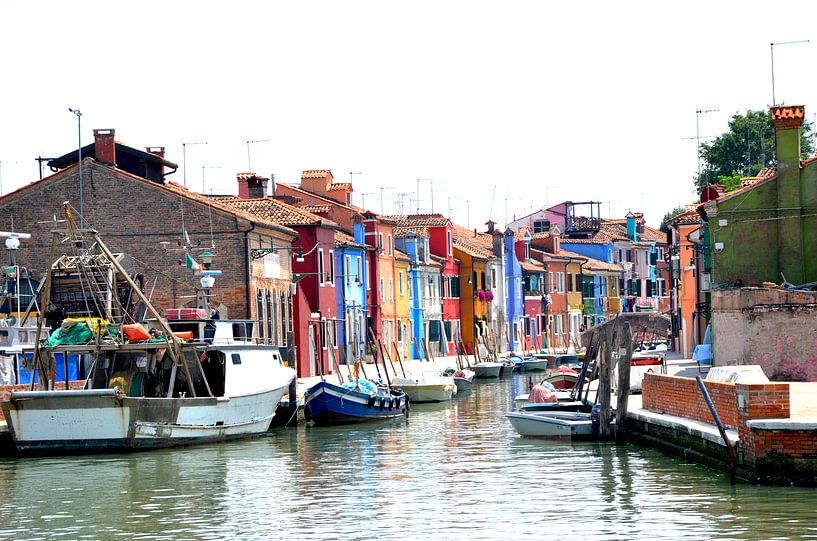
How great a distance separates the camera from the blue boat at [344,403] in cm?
3938

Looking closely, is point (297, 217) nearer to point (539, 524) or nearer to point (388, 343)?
point (388, 343)

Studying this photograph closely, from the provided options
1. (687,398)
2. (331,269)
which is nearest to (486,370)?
(331,269)

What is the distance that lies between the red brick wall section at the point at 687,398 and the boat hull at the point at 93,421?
35.3ft

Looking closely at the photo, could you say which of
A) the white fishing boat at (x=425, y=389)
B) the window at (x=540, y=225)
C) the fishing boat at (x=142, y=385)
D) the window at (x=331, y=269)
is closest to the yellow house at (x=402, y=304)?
the window at (x=331, y=269)

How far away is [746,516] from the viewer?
A: 19.8 m

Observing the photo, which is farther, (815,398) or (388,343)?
(388,343)

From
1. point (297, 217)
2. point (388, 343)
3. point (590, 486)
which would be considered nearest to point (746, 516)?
point (590, 486)

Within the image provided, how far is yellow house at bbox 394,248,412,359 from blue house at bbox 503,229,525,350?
17786 mm

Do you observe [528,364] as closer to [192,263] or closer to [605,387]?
[192,263]

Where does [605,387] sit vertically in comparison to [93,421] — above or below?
above

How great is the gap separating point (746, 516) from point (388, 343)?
1981 inches

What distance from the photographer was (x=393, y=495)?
2386 cm

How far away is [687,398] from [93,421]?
13.2 m

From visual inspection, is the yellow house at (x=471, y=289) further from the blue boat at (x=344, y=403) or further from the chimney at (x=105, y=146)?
the blue boat at (x=344, y=403)
